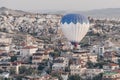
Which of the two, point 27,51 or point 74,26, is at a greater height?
point 74,26

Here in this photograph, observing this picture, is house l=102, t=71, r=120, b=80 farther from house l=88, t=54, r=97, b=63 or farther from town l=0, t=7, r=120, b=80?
house l=88, t=54, r=97, b=63

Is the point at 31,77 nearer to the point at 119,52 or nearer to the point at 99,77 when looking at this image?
the point at 99,77

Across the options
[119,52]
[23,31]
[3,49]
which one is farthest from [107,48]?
[23,31]

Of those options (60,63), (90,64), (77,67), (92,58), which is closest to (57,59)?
(60,63)

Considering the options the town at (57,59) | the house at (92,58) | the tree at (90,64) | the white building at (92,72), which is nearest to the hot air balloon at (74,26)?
the town at (57,59)

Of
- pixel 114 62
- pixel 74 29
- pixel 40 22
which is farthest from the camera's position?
pixel 40 22

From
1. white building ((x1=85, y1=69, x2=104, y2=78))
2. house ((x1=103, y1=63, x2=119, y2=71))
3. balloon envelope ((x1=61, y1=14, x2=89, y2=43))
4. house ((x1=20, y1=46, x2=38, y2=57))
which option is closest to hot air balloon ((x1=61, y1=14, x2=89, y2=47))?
balloon envelope ((x1=61, y1=14, x2=89, y2=43))

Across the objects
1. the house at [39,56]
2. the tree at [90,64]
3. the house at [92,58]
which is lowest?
the tree at [90,64]

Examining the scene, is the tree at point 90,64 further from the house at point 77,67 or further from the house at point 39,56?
the house at point 39,56

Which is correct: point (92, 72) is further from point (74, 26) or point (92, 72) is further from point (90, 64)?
point (74, 26)
